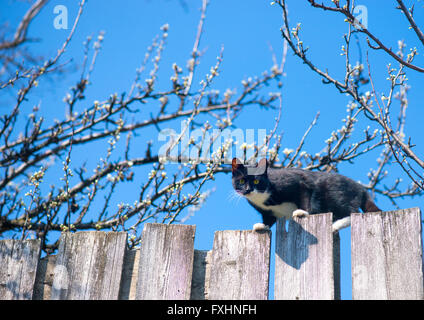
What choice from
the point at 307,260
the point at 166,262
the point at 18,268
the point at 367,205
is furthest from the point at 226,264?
the point at 367,205

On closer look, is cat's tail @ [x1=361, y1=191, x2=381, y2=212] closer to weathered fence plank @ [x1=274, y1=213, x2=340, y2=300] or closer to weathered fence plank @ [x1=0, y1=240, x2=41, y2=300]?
weathered fence plank @ [x1=274, y1=213, x2=340, y2=300]

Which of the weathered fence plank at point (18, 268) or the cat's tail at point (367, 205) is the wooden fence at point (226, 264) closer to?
the weathered fence plank at point (18, 268)

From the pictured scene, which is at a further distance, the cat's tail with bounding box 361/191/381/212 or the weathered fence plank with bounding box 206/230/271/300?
the cat's tail with bounding box 361/191/381/212

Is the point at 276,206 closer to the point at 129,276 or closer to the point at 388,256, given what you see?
the point at 129,276

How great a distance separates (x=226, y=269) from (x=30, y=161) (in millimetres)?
5191

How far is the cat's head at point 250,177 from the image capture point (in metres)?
4.96

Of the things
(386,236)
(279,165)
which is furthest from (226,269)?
(279,165)

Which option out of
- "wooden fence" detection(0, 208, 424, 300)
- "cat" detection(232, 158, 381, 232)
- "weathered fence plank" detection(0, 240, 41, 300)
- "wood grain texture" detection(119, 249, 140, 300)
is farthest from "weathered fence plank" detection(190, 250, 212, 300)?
"cat" detection(232, 158, 381, 232)

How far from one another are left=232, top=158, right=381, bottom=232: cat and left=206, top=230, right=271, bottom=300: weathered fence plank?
2.03m

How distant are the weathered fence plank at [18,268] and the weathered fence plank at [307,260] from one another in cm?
148

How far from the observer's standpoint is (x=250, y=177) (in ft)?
16.3

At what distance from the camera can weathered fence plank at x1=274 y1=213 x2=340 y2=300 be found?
8.49ft

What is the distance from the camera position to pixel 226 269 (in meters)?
2.78
